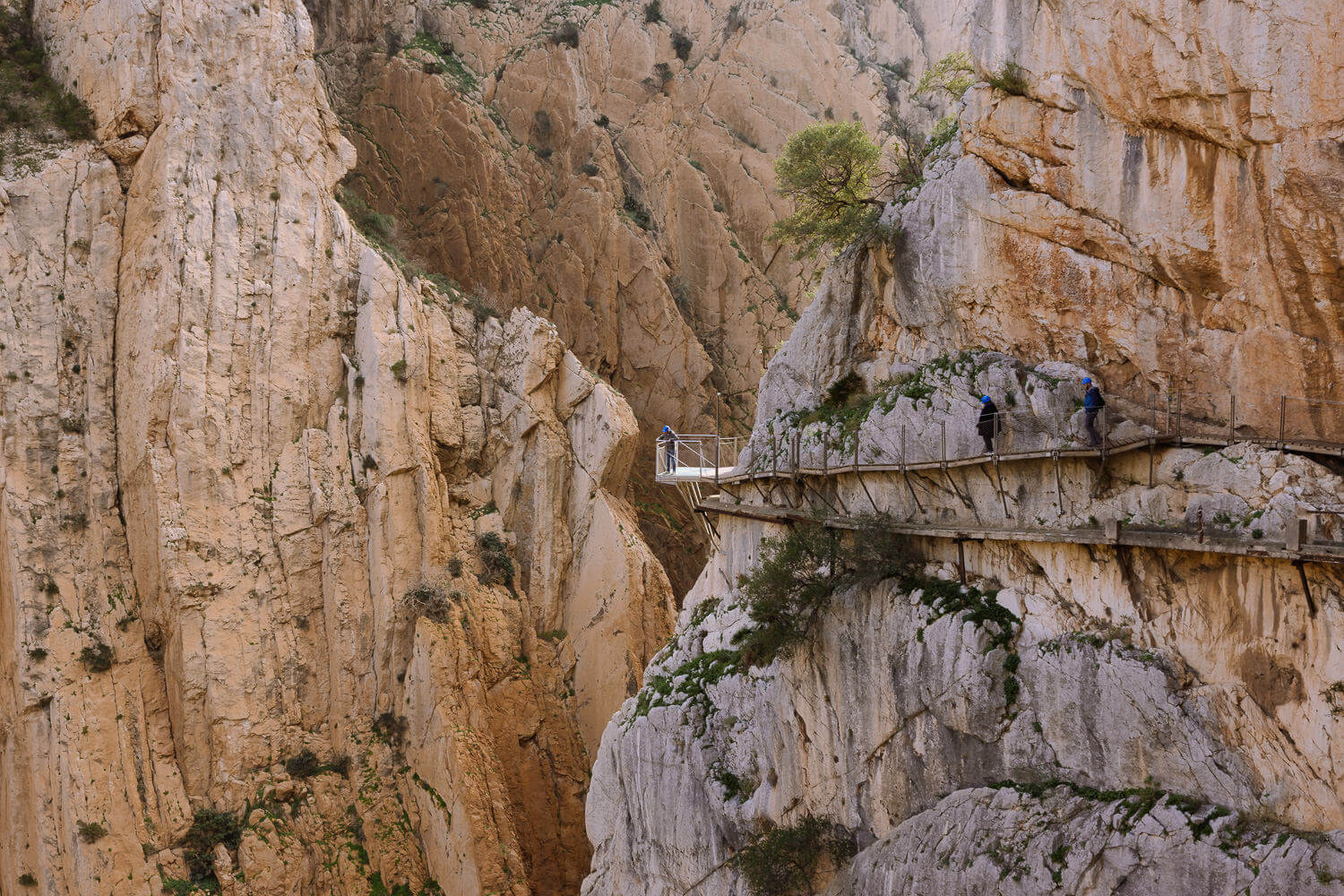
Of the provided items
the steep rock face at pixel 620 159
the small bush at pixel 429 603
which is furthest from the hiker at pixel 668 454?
the steep rock face at pixel 620 159

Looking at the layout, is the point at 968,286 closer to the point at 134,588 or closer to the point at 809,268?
the point at 134,588

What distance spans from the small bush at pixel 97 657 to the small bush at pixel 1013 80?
88.3ft

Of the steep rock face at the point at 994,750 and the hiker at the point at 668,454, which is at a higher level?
the hiker at the point at 668,454

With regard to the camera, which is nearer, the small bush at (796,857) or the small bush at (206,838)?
the small bush at (796,857)

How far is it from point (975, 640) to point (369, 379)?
21.2 metres

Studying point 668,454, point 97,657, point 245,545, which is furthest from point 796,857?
point 97,657

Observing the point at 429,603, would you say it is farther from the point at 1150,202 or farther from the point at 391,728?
the point at 1150,202

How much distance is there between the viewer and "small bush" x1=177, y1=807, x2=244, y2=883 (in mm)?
27203

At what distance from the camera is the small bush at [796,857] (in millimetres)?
19031

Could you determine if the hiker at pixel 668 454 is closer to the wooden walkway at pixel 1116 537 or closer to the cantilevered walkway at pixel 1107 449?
the cantilevered walkway at pixel 1107 449

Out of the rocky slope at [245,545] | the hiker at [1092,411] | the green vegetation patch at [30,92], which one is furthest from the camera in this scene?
the green vegetation patch at [30,92]

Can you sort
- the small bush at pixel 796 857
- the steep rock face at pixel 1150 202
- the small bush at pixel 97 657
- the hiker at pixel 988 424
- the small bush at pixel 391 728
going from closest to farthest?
the steep rock face at pixel 1150 202
the hiker at pixel 988 424
the small bush at pixel 796 857
the small bush at pixel 97 657
the small bush at pixel 391 728

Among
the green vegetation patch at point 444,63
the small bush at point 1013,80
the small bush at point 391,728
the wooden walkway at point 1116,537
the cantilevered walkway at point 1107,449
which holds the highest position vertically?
the green vegetation patch at point 444,63

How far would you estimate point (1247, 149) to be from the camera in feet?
50.7
